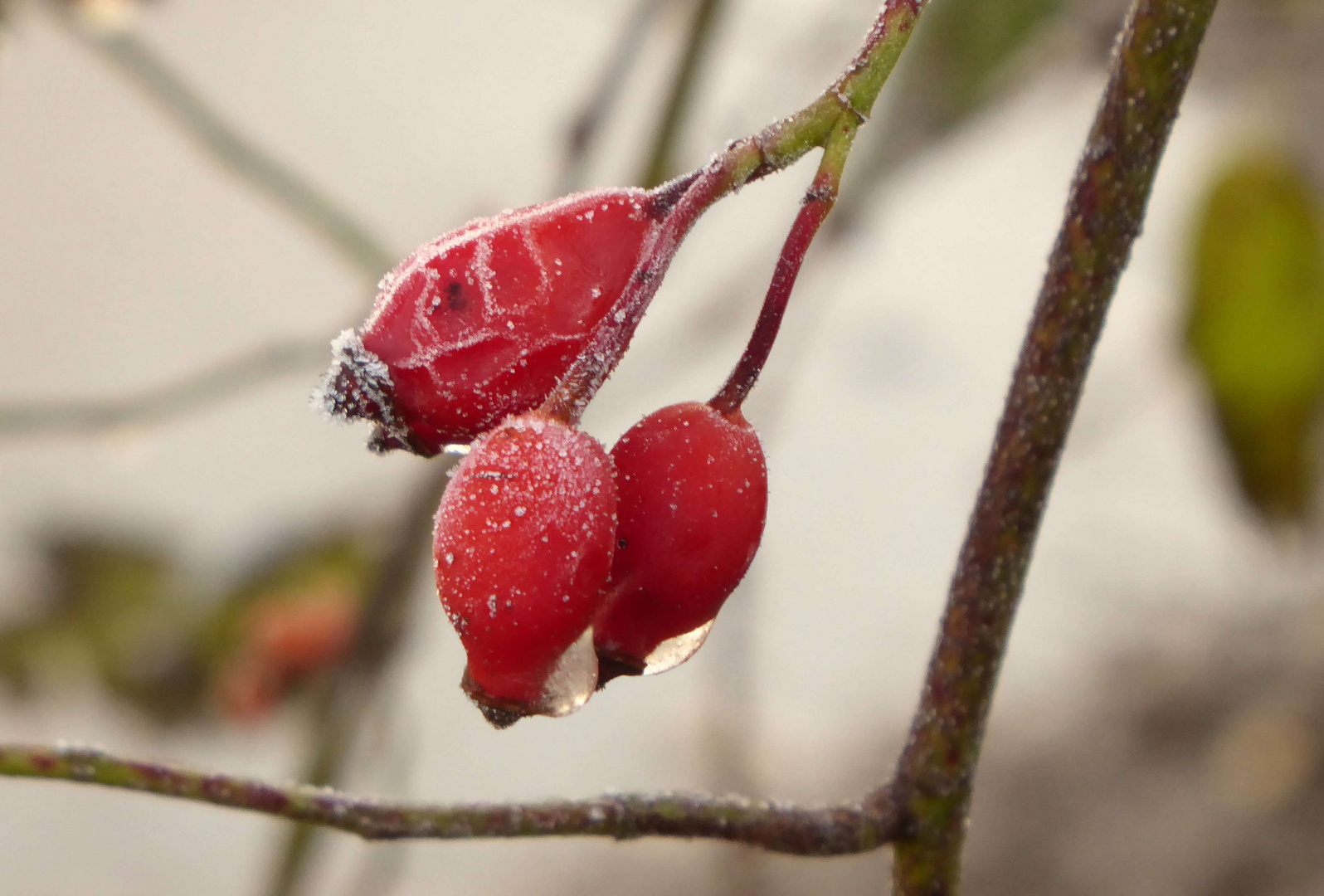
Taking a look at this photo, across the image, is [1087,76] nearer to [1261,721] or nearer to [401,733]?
[401,733]

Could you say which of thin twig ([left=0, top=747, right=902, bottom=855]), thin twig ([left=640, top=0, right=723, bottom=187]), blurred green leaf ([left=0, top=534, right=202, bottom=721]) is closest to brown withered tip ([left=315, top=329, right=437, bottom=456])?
thin twig ([left=0, top=747, right=902, bottom=855])

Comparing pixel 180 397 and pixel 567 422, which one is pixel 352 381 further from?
pixel 180 397

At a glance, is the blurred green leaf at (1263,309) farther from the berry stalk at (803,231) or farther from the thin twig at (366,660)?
the berry stalk at (803,231)

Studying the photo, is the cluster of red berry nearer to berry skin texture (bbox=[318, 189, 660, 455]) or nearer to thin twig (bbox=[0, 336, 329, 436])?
berry skin texture (bbox=[318, 189, 660, 455])

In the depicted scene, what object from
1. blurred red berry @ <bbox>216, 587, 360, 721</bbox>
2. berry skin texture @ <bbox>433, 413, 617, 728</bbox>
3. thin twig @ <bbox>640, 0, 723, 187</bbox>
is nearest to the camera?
berry skin texture @ <bbox>433, 413, 617, 728</bbox>

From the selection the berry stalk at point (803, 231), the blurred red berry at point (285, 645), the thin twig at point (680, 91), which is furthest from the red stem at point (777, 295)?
the blurred red berry at point (285, 645)
